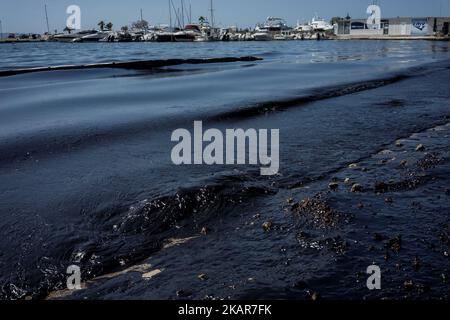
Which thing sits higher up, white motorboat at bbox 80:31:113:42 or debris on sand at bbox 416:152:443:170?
white motorboat at bbox 80:31:113:42

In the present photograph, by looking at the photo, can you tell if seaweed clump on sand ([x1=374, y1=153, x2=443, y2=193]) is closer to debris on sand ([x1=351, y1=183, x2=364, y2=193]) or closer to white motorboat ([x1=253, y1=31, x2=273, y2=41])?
debris on sand ([x1=351, y1=183, x2=364, y2=193])

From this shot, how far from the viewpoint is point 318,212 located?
4117 millimetres

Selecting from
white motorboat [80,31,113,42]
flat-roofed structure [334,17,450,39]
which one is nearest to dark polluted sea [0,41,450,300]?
flat-roofed structure [334,17,450,39]

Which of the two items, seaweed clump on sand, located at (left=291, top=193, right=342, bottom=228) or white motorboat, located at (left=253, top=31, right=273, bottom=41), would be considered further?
white motorboat, located at (left=253, top=31, right=273, bottom=41)

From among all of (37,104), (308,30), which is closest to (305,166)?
(37,104)

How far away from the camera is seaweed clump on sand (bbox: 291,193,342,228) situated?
12.8 feet

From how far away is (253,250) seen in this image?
11.5 feet

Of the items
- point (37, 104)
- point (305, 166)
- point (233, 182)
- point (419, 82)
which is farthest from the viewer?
point (419, 82)

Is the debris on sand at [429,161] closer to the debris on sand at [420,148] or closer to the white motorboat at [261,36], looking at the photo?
the debris on sand at [420,148]

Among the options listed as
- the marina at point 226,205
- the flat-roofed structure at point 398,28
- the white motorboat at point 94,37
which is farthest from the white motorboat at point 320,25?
the marina at point 226,205

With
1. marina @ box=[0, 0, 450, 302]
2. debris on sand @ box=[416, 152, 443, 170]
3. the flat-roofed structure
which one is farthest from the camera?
the flat-roofed structure

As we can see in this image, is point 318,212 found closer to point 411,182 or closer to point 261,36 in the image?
point 411,182
